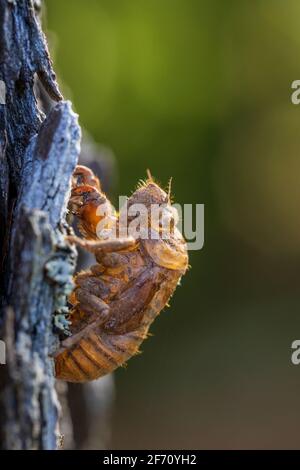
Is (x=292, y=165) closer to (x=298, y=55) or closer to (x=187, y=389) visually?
(x=298, y=55)

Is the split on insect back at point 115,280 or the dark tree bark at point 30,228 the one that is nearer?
the dark tree bark at point 30,228

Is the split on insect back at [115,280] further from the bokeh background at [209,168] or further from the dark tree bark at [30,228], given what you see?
the bokeh background at [209,168]

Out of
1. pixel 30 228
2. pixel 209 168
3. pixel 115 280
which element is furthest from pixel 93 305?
pixel 209 168

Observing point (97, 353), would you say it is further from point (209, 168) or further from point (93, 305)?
point (209, 168)

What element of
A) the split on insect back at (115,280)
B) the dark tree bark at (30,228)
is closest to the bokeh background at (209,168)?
the split on insect back at (115,280)

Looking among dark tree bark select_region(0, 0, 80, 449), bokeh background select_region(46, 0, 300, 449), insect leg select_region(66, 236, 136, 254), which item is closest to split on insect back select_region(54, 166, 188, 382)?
insect leg select_region(66, 236, 136, 254)
